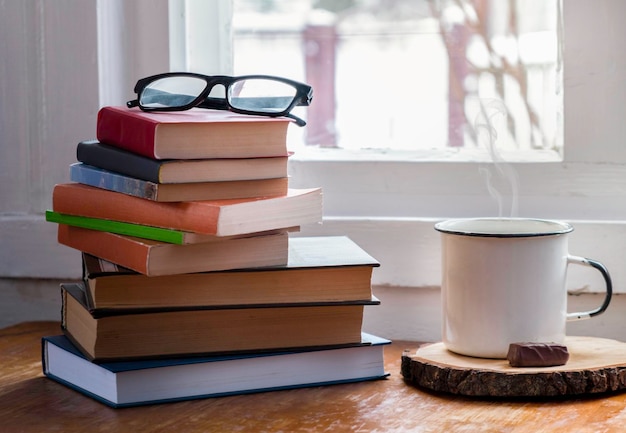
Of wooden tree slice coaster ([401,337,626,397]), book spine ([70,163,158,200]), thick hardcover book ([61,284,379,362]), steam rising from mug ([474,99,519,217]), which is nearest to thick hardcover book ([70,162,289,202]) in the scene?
book spine ([70,163,158,200])

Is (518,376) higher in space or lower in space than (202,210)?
lower

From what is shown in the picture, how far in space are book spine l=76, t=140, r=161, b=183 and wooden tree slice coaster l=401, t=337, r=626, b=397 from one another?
338mm

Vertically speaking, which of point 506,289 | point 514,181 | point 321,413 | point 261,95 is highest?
point 261,95

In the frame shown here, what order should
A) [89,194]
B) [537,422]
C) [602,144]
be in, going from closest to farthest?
[537,422], [89,194], [602,144]

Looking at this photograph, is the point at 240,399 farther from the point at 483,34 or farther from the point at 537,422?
the point at 483,34

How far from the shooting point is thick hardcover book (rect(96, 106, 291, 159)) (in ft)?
3.06

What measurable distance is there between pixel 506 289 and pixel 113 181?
428 millimetres

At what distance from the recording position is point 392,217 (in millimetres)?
1287

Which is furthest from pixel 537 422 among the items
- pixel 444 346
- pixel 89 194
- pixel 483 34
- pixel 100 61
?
pixel 100 61

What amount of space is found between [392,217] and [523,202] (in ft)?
0.58

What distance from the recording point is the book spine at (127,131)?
94 centimetres

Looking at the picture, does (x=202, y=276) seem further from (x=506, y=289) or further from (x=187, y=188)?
(x=506, y=289)

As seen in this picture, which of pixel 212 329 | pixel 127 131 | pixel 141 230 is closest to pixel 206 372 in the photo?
pixel 212 329

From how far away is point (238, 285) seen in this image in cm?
97
